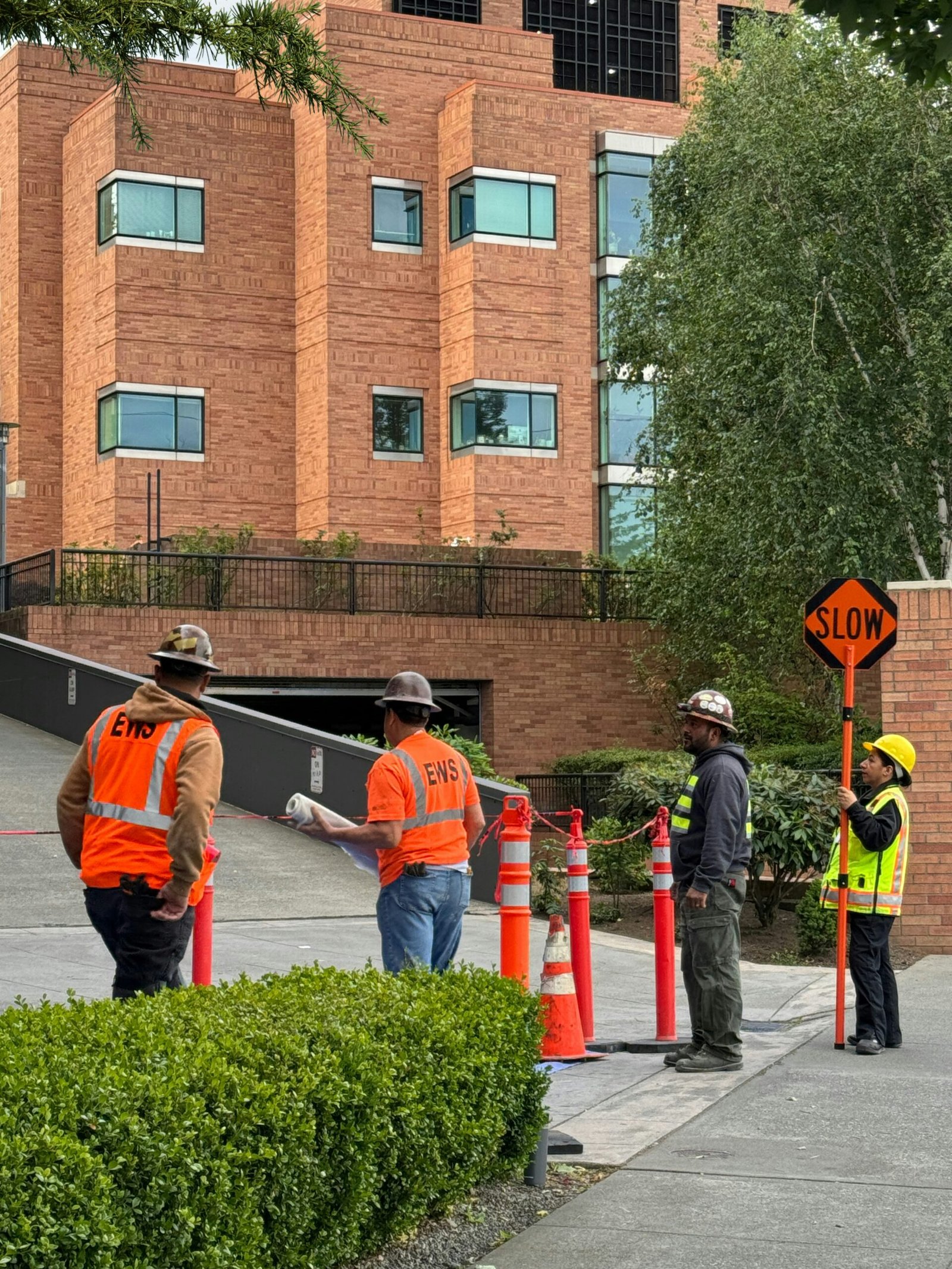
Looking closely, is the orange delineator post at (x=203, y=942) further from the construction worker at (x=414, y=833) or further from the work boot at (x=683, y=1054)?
the work boot at (x=683, y=1054)

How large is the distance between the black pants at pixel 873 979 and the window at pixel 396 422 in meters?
28.8

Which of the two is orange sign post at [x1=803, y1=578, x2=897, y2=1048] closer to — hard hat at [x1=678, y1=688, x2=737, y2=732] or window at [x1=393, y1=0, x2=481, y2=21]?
hard hat at [x1=678, y1=688, x2=737, y2=732]

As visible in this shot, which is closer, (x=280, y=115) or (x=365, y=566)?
(x=365, y=566)

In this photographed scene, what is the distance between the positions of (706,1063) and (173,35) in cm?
615

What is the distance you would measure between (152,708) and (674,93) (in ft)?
144

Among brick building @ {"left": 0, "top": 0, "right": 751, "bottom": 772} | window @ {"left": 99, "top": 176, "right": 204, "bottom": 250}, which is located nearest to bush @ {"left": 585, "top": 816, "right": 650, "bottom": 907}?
brick building @ {"left": 0, "top": 0, "right": 751, "bottom": 772}

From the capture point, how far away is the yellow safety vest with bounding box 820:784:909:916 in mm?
9586

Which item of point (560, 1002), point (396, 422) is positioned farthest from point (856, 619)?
point (396, 422)

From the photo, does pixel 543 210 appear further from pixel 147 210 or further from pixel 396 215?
pixel 147 210

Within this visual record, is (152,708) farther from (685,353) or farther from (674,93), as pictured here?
(674,93)

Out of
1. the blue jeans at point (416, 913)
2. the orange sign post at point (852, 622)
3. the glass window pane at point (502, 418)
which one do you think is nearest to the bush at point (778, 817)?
the orange sign post at point (852, 622)

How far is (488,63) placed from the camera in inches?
1565

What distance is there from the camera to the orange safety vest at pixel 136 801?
251 inches

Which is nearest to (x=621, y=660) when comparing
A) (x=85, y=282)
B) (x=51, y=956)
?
(x=85, y=282)
